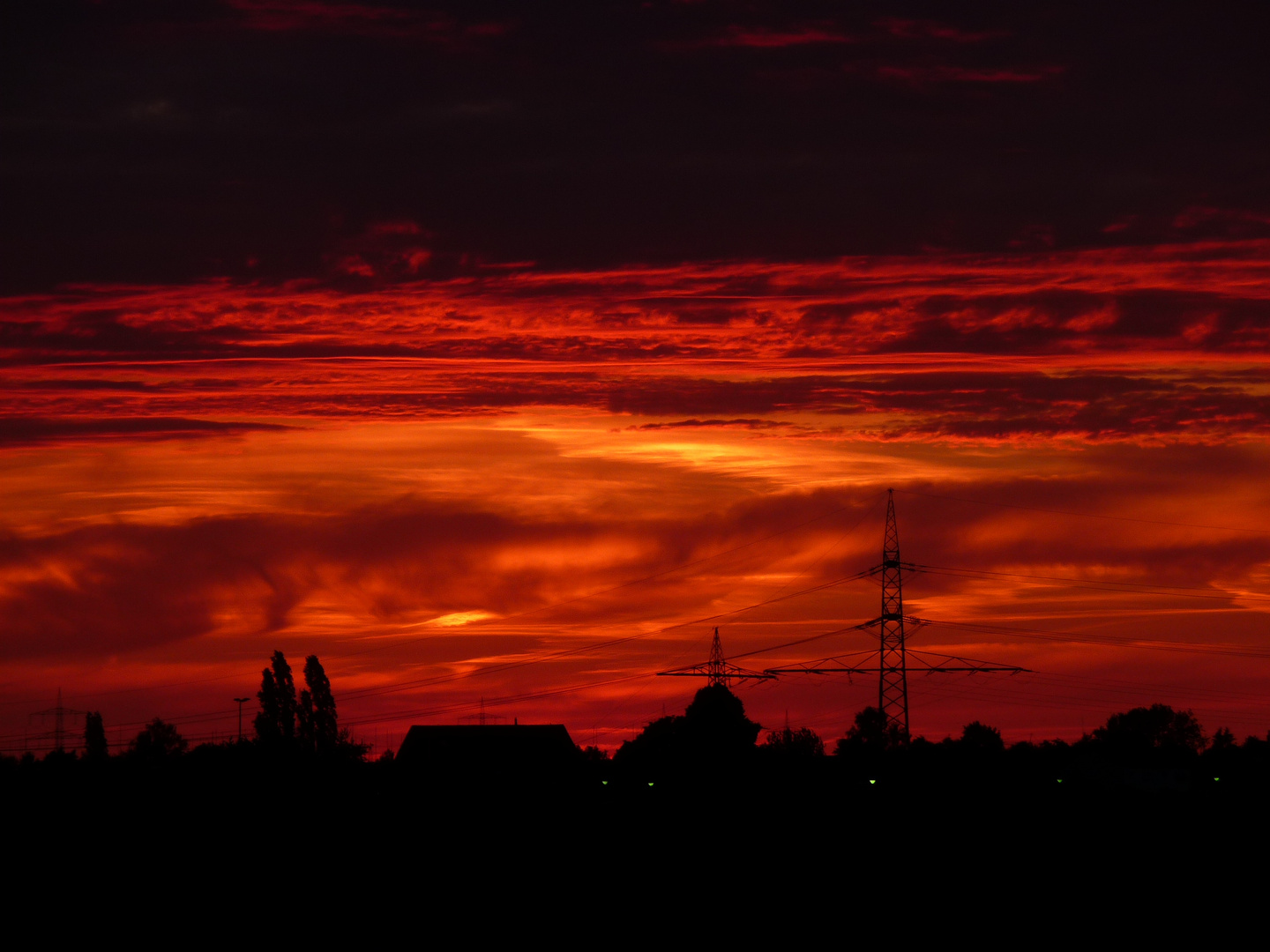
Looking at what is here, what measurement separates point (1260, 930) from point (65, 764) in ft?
456

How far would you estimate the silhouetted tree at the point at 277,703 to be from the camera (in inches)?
6309

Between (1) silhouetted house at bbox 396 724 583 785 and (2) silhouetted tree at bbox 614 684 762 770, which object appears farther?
(2) silhouetted tree at bbox 614 684 762 770

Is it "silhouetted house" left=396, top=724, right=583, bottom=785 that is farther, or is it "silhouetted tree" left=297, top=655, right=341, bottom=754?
"silhouetted tree" left=297, top=655, right=341, bottom=754

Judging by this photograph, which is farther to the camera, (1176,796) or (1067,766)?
(1067,766)

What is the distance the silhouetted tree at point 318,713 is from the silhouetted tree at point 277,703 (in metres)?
1.22

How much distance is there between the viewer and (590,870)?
5491 centimetres

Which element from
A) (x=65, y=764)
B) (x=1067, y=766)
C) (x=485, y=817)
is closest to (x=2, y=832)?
(x=485, y=817)

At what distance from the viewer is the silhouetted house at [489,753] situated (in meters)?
127

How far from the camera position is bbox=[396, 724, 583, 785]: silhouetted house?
127m

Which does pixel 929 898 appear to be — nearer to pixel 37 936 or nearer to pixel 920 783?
pixel 37 936

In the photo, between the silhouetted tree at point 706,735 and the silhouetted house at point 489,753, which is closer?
the silhouetted house at point 489,753

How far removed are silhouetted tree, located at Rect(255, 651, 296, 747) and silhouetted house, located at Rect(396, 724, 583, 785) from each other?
794 inches

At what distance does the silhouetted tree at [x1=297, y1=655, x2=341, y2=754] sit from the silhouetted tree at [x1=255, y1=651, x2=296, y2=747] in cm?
122

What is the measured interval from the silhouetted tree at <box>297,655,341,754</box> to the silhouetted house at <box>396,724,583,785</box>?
18839 mm
